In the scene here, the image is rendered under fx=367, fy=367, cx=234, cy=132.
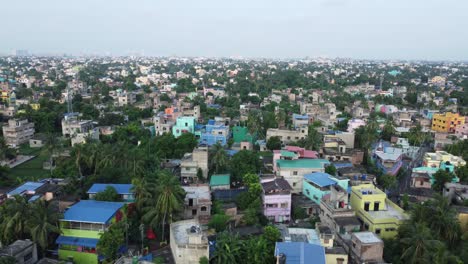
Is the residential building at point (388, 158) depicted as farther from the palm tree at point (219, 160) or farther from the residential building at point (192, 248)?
the residential building at point (192, 248)

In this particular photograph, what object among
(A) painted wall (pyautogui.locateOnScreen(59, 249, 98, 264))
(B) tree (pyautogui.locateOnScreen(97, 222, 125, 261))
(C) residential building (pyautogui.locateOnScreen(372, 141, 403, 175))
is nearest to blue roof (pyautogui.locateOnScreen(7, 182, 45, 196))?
(A) painted wall (pyautogui.locateOnScreen(59, 249, 98, 264))

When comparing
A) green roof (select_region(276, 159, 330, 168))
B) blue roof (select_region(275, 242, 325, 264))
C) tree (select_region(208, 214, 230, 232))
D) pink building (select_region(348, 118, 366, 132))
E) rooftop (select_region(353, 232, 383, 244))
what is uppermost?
pink building (select_region(348, 118, 366, 132))

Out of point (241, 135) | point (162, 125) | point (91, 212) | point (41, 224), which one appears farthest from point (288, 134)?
point (41, 224)

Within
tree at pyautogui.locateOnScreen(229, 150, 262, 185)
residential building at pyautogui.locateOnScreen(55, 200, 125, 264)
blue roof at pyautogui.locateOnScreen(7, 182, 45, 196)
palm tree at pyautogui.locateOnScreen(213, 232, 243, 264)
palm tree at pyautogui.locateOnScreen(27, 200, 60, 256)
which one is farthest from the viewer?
tree at pyautogui.locateOnScreen(229, 150, 262, 185)

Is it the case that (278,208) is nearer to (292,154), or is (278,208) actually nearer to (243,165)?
(243,165)

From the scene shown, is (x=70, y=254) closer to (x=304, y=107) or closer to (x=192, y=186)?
(x=192, y=186)

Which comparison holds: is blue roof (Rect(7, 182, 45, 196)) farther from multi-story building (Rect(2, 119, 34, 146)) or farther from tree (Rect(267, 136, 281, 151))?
tree (Rect(267, 136, 281, 151))
